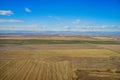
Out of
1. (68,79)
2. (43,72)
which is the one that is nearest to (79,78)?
(68,79)

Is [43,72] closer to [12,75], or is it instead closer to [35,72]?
[35,72]

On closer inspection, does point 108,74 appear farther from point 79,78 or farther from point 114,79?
point 79,78

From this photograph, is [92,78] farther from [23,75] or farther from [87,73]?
[23,75]

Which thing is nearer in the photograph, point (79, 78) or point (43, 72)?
point (79, 78)

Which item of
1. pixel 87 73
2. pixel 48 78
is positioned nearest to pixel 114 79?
pixel 87 73

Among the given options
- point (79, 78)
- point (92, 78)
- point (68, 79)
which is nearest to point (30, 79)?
Answer: point (68, 79)

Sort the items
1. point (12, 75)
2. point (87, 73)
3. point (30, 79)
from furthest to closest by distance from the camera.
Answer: point (87, 73), point (12, 75), point (30, 79)

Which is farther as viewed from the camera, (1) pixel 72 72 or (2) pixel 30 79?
(1) pixel 72 72

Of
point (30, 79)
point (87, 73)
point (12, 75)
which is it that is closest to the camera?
point (30, 79)
